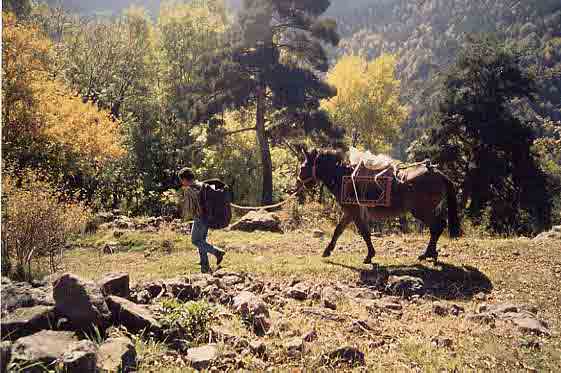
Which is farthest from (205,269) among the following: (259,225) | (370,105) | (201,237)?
(370,105)

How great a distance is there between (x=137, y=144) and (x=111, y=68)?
37.1ft

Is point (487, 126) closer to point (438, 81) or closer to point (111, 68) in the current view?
point (438, 81)

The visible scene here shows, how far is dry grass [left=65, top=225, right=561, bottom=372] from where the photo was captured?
4.43 m

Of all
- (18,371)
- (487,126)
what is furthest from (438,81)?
(18,371)

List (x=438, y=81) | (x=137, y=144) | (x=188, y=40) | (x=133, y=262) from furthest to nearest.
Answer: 1. (x=188, y=40)
2. (x=438, y=81)
3. (x=137, y=144)
4. (x=133, y=262)

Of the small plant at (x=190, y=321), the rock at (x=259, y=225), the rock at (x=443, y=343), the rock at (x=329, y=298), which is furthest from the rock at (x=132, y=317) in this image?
the rock at (x=259, y=225)

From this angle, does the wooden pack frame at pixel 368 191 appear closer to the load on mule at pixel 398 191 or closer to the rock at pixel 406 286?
the load on mule at pixel 398 191

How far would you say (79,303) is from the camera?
4191mm

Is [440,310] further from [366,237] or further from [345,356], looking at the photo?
[366,237]

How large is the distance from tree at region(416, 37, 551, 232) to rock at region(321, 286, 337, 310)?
63.8 ft

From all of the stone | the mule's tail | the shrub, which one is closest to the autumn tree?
the shrub

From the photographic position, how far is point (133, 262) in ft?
37.4

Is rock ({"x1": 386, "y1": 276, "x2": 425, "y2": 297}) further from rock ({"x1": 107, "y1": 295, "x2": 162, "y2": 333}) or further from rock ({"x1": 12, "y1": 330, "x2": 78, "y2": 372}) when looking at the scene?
rock ({"x1": 12, "y1": 330, "x2": 78, "y2": 372})

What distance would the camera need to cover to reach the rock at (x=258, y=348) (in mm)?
4293
